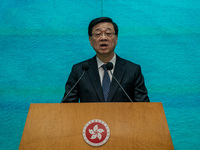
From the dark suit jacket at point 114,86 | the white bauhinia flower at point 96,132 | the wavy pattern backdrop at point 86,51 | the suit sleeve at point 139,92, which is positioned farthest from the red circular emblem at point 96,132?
the wavy pattern backdrop at point 86,51

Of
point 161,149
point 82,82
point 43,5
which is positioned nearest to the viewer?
point 161,149

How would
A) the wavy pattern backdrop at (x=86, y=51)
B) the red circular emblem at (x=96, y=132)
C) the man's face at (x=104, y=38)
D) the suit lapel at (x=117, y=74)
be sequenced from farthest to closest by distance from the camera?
the wavy pattern backdrop at (x=86, y=51)
the man's face at (x=104, y=38)
the suit lapel at (x=117, y=74)
the red circular emblem at (x=96, y=132)

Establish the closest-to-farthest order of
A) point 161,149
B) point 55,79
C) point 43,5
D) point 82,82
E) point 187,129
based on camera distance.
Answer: point 161,149
point 82,82
point 187,129
point 55,79
point 43,5

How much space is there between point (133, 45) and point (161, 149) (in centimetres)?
167

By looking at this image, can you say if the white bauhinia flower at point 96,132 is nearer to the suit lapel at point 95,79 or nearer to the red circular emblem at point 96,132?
the red circular emblem at point 96,132

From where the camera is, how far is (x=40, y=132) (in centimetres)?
99

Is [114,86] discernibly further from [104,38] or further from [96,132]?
[96,132]

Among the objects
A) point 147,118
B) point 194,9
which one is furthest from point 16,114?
point 194,9

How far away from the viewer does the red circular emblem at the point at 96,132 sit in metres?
0.94

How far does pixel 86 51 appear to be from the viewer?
8.06ft

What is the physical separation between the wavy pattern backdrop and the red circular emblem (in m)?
1.42

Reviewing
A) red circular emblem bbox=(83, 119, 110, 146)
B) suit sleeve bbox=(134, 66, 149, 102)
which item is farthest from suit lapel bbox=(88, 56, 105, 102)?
red circular emblem bbox=(83, 119, 110, 146)

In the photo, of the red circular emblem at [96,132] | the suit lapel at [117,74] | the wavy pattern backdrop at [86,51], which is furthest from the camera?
the wavy pattern backdrop at [86,51]

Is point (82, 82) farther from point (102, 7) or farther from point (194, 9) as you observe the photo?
point (194, 9)
